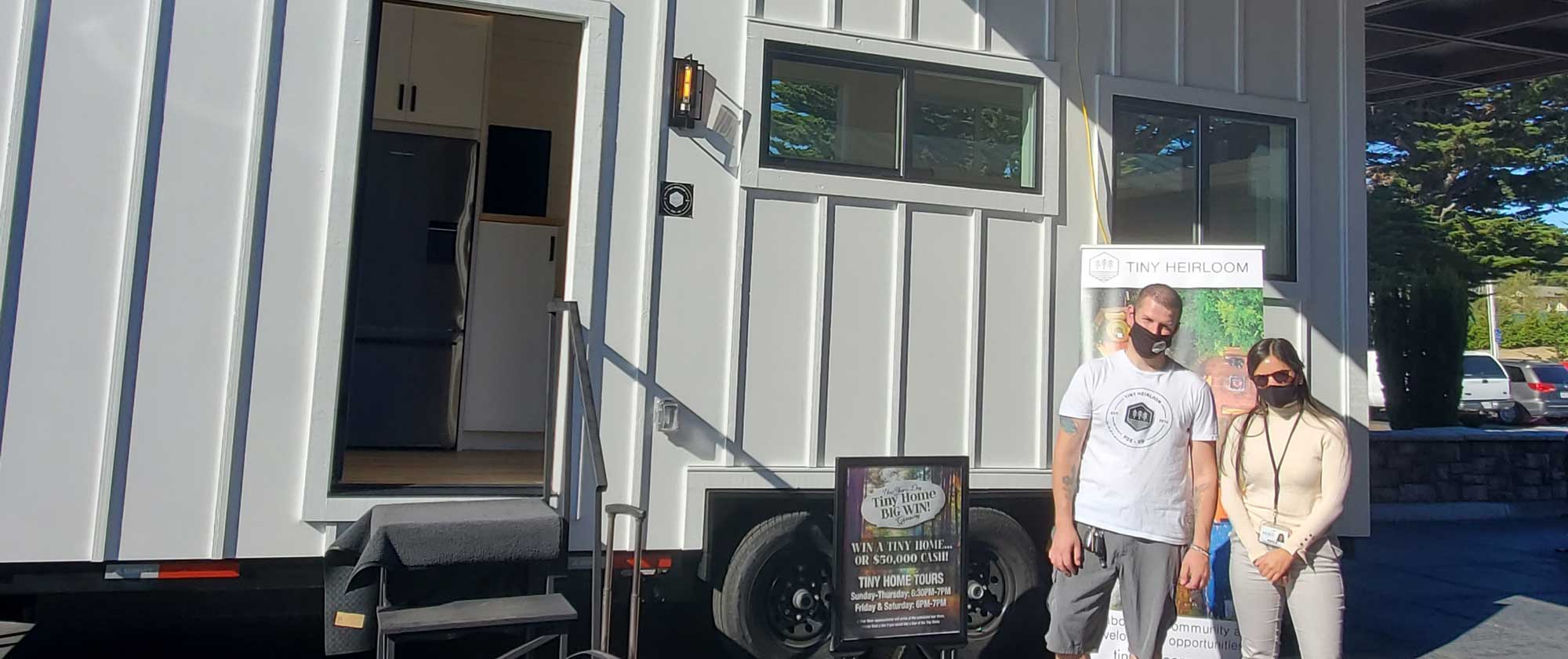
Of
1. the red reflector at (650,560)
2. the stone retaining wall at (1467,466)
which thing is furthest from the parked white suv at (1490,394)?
the red reflector at (650,560)

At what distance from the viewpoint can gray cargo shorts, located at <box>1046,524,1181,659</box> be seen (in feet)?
12.3

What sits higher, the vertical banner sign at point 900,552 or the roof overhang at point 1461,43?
the roof overhang at point 1461,43

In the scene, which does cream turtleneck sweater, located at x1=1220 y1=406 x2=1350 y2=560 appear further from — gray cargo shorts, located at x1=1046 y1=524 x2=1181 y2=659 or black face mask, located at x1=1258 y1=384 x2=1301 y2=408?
gray cargo shorts, located at x1=1046 y1=524 x2=1181 y2=659

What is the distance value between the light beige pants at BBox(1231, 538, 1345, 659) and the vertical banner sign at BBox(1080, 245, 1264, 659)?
81 cm

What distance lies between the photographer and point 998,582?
4.87m

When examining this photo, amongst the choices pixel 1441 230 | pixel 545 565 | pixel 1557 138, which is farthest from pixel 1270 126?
pixel 1557 138

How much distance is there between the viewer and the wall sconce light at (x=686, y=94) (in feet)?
14.6

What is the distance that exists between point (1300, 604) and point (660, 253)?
110 inches

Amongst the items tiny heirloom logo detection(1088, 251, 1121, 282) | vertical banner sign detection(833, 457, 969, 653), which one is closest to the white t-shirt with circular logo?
vertical banner sign detection(833, 457, 969, 653)

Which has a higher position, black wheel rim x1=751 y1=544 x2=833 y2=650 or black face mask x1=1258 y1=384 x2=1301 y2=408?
black face mask x1=1258 y1=384 x2=1301 y2=408

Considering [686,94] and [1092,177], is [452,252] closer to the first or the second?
[686,94]

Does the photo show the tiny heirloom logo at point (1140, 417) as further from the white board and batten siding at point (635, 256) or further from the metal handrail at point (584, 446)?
the metal handrail at point (584, 446)

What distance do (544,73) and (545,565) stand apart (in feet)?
12.2

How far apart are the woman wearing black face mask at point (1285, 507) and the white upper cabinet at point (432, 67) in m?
4.62
